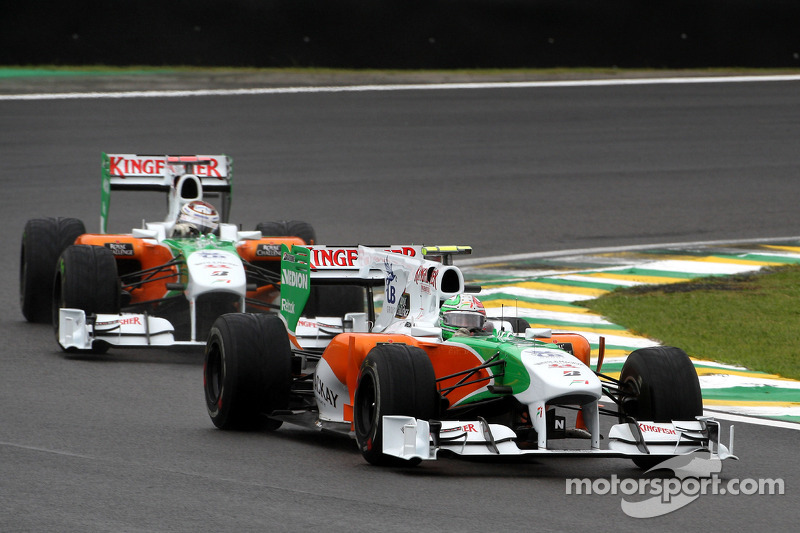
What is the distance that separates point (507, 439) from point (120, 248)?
667cm

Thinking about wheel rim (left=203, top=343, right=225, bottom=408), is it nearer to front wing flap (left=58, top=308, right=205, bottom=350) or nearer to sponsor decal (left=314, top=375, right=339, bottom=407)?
sponsor decal (left=314, top=375, right=339, bottom=407)

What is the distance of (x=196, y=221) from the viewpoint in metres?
13.7

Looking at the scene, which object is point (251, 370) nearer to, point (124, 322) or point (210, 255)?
point (124, 322)

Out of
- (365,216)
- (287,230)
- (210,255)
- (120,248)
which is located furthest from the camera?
(365,216)

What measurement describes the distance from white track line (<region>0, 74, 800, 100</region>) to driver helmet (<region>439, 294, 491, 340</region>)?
19.0 meters

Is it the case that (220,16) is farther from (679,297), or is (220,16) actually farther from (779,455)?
(779,455)

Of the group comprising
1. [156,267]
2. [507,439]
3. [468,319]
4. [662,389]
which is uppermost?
[156,267]

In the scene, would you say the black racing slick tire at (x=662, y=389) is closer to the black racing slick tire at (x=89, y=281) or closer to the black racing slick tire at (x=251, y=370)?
the black racing slick tire at (x=251, y=370)

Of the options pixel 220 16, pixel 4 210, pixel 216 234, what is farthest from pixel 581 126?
pixel 216 234

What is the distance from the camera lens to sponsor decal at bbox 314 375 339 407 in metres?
8.87

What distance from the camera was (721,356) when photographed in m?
11.9

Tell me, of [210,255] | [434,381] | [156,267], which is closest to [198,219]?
[156,267]

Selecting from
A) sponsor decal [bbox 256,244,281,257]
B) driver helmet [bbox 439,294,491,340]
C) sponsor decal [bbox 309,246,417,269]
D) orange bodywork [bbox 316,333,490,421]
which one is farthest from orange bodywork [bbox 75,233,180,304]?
driver helmet [bbox 439,294,491,340]
